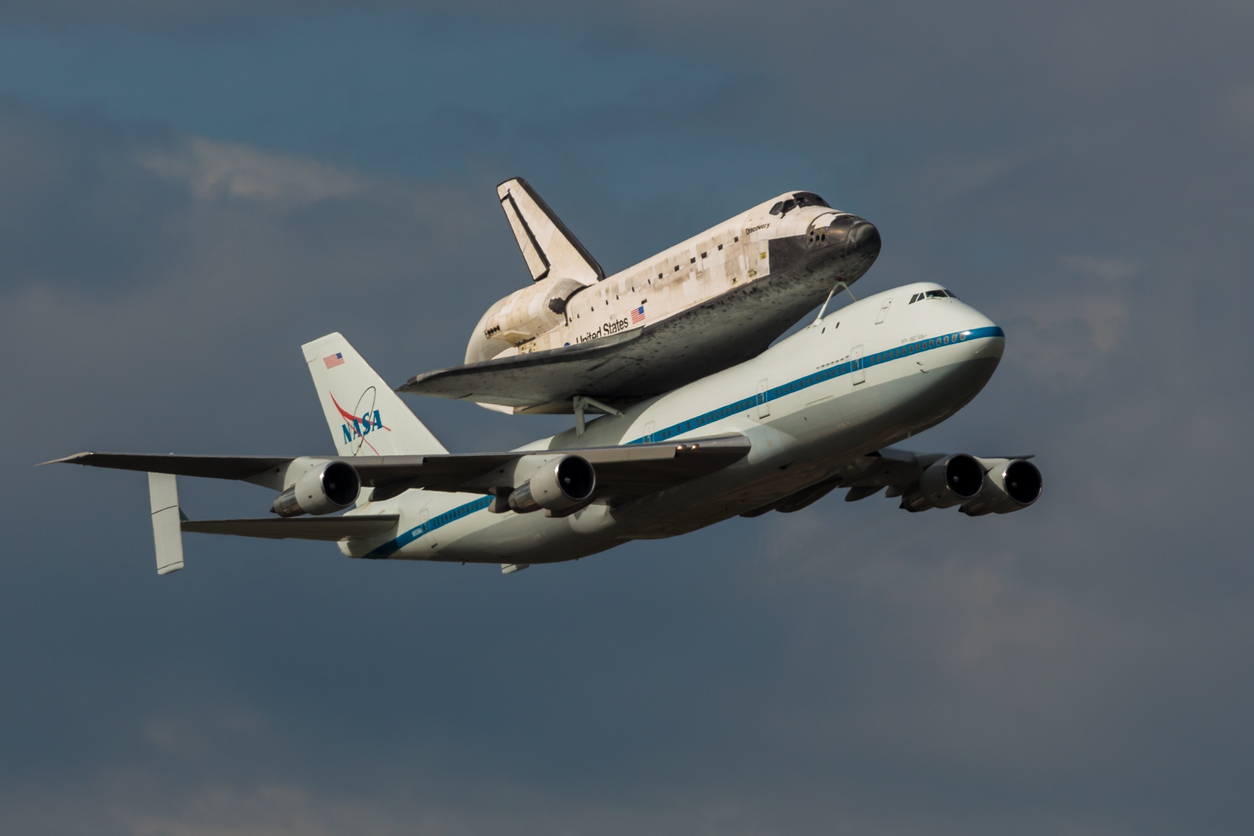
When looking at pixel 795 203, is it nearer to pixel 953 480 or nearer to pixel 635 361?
pixel 635 361

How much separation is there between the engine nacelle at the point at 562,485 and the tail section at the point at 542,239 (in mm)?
8897

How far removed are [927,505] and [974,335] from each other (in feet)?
42.3

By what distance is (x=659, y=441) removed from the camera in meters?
47.9

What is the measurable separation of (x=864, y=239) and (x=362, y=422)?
23.3 meters

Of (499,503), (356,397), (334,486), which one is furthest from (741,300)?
(356,397)

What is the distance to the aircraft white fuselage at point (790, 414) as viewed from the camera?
42.8 metres

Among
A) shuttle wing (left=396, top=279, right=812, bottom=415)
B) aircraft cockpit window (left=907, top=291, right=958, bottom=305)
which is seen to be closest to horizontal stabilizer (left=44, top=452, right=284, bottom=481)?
shuttle wing (left=396, top=279, right=812, bottom=415)

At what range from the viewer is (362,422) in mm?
60000

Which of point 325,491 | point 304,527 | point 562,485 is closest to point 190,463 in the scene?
point 325,491

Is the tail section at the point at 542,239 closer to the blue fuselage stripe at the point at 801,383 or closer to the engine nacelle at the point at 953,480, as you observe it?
the blue fuselage stripe at the point at 801,383

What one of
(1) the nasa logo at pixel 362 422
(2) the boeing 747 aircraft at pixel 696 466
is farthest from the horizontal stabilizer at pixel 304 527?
(1) the nasa logo at pixel 362 422

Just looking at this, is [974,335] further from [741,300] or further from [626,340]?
[626,340]

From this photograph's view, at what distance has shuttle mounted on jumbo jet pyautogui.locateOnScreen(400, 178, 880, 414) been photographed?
44719mm

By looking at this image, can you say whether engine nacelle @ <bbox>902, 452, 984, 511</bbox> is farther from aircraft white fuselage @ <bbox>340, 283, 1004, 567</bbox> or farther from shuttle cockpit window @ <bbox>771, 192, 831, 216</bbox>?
shuttle cockpit window @ <bbox>771, 192, 831, 216</bbox>
